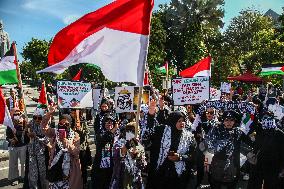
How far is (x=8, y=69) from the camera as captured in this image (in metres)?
9.38

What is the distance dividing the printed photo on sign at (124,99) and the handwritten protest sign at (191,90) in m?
A: 0.97

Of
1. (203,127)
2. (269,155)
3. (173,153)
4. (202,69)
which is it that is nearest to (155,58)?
(202,69)

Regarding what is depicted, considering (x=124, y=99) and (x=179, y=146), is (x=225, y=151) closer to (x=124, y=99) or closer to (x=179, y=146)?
(x=179, y=146)

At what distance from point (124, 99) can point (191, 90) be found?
1468mm

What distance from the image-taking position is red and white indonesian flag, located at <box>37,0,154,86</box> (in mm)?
5445

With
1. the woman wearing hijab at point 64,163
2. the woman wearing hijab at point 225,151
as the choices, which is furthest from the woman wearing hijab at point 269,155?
the woman wearing hijab at point 64,163

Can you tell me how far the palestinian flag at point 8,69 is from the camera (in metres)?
9.30

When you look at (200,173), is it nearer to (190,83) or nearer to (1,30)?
(190,83)

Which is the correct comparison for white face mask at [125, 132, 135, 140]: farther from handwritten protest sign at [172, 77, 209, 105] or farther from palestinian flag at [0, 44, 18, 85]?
palestinian flag at [0, 44, 18, 85]

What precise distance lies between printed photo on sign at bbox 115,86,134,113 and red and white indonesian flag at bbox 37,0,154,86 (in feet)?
11.9

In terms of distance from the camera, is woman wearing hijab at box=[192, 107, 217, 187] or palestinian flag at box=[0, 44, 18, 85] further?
palestinian flag at box=[0, 44, 18, 85]

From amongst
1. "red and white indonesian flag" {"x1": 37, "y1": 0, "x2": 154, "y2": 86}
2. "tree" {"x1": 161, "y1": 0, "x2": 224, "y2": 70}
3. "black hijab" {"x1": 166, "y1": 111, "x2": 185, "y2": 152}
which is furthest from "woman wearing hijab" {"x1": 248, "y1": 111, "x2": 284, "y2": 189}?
"tree" {"x1": 161, "y1": 0, "x2": 224, "y2": 70}

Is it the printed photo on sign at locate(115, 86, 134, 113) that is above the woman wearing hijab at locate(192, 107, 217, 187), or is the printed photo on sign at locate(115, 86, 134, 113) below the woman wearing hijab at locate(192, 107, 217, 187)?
above

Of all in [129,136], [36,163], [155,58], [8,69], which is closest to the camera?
[129,136]
